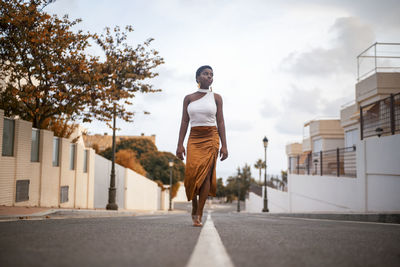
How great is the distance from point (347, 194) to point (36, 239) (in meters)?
15.8

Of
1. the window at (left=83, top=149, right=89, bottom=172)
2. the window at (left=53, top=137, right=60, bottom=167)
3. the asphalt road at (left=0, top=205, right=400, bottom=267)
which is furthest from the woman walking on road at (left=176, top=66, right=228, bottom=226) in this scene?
the window at (left=83, top=149, right=89, bottom=172)

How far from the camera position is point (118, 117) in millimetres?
18375

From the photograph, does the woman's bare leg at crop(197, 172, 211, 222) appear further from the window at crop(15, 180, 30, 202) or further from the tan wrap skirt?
the window at crop(15, 180, 30, 202)

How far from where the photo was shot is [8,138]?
1423 cm

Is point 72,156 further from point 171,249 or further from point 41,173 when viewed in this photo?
point 171,249

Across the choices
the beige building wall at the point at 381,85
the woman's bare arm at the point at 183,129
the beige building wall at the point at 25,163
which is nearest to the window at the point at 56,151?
the beige building wall at the point at 25,163

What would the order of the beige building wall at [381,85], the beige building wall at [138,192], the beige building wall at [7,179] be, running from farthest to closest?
the beige building wall at [138,192] < the beige building wall at [381,85] < the beige building wall at [7,179]

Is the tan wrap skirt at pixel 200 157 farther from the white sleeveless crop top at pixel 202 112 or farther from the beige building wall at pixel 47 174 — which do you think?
the beige building wall at pixel 47 174

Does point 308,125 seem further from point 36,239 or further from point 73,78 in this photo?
point 36,239

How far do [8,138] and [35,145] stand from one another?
2719mm

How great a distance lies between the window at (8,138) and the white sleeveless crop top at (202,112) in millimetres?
10250

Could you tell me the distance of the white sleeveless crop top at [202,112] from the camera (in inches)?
241

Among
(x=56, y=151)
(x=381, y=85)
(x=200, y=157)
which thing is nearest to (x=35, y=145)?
(x=56, y=151)

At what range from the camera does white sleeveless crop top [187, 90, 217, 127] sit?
6129 millimetres
